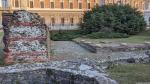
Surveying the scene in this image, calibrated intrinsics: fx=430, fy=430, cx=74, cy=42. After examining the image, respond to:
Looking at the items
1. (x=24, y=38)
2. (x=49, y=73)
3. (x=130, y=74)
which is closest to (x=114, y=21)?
(x=24, y=38)

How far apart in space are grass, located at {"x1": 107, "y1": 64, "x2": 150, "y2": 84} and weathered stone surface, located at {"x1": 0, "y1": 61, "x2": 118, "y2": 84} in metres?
0.85

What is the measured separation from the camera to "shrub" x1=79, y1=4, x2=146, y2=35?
39.5 m

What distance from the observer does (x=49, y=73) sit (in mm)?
10344

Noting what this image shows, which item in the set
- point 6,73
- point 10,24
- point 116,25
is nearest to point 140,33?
point 116,25

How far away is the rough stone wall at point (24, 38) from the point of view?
52.4ft

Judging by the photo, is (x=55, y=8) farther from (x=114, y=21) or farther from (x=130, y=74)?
(x=130, y=74)

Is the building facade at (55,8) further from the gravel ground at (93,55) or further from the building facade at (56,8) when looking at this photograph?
the gravel ground at (93,55)

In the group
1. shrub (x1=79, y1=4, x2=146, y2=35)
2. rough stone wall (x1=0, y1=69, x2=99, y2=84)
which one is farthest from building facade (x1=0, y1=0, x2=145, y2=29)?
rough stone wall (x1=0, y1=69, x2=99, y2=84)

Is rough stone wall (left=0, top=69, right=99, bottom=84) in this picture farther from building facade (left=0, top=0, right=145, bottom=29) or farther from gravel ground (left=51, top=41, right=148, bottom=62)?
building facade (left=0, top=0, right=145, bottom=29)

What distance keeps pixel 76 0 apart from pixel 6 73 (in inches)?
2528

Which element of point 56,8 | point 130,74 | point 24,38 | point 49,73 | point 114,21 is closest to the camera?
point 49,73

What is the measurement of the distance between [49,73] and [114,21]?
97.7 feet

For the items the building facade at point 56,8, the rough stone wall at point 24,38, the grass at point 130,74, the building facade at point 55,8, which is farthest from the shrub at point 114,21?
the grass at point 130,74

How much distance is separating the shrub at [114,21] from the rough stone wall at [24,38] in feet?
72.1
